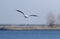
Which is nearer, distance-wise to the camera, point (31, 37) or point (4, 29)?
point (31, 37)

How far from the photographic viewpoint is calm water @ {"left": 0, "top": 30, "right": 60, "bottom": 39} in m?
8.62

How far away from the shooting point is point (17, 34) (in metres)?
9.11

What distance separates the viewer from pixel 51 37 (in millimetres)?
8602

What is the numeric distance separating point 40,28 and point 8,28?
0.92 meters

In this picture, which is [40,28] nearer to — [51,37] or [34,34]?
[34,34]

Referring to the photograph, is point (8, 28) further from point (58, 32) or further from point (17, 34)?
point (58, 32)

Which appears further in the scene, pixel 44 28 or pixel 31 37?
pixel 44 28

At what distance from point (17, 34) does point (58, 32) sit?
1.19 meters

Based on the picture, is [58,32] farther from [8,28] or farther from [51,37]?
[8,28]

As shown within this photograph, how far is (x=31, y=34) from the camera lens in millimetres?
9188

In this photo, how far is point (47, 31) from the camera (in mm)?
9414

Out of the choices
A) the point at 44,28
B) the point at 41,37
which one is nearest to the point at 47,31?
the point at 44,28

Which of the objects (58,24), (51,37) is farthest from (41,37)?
(58,24)

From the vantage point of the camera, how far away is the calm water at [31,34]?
862cm
